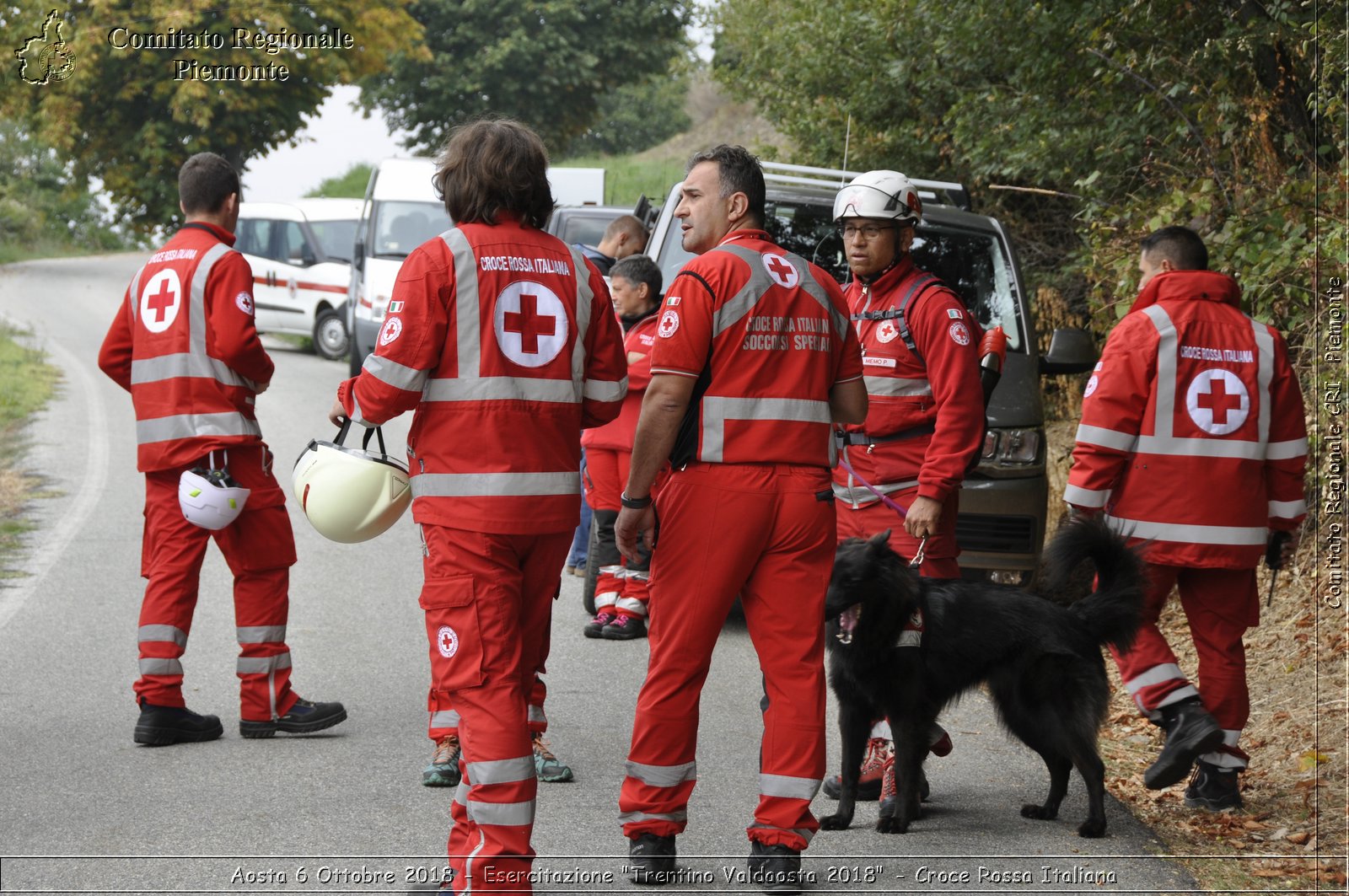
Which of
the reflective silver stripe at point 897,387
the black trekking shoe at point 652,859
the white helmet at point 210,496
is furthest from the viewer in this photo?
the white helmet at point 210,496

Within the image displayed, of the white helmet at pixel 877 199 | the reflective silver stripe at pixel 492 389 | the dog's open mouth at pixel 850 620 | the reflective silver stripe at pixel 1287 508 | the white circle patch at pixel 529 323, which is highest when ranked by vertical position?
the white helmet at pixel 877 199

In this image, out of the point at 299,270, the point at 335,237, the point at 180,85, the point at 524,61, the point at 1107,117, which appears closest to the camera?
the point at 1107,117

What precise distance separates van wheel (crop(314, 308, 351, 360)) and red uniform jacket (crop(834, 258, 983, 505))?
17.5m

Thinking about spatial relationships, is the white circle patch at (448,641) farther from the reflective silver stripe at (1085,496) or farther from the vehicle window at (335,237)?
the vehicle window at (335,237)

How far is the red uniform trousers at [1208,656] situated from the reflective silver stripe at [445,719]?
2.40 metres

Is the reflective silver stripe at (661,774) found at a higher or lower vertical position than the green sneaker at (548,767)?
higher

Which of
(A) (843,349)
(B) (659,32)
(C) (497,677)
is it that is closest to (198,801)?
(C) (497,677)

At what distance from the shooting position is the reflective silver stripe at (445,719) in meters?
4.82

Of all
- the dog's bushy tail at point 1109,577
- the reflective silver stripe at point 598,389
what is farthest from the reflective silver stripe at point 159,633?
the dog's bushy tail at point 1109,577

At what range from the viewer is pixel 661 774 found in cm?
434

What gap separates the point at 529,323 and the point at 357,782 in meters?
2.11

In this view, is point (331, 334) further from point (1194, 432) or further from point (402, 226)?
point (1194, 432)

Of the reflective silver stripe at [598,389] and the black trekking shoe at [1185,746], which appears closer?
the reflective silver stripe at [598,389]

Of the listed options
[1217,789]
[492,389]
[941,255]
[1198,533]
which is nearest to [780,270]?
[492,389]
